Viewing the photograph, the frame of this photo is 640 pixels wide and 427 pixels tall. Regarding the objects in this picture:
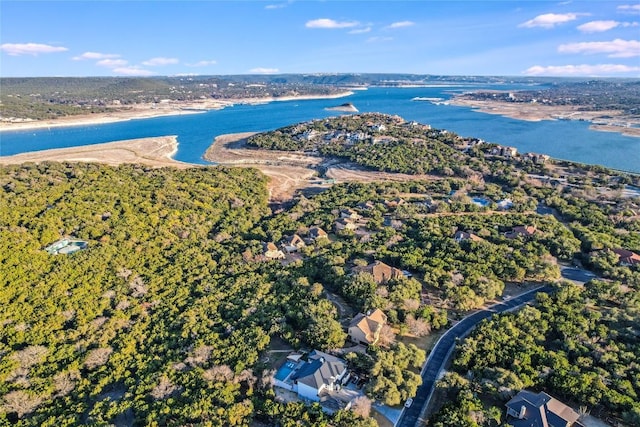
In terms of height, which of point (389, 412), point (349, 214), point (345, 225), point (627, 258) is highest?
point (349, 214)

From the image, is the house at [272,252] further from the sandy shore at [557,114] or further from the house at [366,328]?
the sandy shore at [557,114]

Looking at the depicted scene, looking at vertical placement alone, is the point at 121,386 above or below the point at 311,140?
below

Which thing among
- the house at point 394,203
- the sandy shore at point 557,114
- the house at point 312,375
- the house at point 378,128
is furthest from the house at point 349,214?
the sandy shore at point 557,114

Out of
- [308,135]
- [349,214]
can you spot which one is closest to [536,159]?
Answer: [349,214]

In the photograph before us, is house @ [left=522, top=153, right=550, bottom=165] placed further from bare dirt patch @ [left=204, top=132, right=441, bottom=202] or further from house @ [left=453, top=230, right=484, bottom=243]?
house @ [left=453, top=230, right=484, bottom=243]

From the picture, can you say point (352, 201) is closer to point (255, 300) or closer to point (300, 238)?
point (300, 238)

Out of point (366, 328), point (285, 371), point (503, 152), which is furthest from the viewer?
point (503, 152)

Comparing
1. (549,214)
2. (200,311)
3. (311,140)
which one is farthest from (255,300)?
(311,140)

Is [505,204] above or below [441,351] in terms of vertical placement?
above

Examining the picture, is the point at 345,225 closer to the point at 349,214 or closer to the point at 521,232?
the point at 349,214
